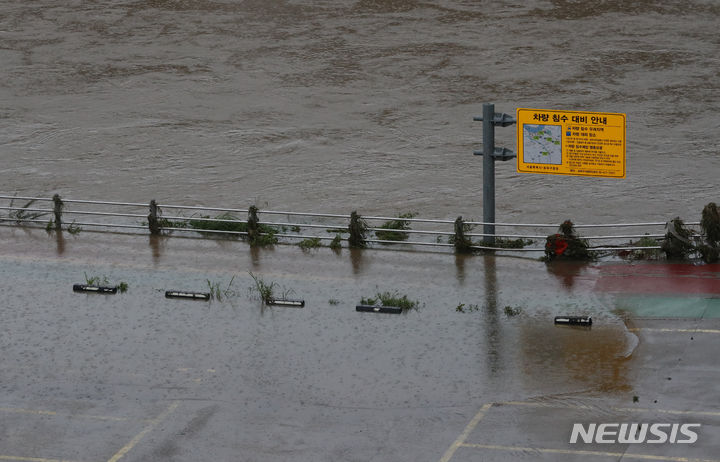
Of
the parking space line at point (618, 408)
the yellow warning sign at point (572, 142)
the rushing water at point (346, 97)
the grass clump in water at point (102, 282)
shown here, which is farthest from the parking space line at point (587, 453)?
the rushing water at point (346, 97)

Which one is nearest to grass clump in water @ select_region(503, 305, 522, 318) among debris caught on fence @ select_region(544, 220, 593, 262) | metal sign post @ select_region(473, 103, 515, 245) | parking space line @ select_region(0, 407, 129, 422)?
debris caught on fence @ select_region(544, 220, 593, 262)

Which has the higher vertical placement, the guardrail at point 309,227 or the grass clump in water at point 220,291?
the guardrail at point 309,227

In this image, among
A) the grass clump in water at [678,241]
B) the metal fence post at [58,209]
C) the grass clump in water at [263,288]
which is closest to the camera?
the grass clump in water at [263,288]

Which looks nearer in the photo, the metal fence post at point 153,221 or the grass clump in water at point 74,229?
the metal fence post at point 153,221

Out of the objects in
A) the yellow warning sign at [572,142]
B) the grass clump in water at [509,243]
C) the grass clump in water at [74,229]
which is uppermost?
the yellow warning sign at [572,142]

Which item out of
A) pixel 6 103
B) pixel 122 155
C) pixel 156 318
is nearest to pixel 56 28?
pixel 6 103

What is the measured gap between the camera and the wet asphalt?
48.6 ft

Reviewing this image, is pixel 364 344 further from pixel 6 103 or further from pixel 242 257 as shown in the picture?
pixel 6 103

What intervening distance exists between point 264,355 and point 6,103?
27718 millimetres

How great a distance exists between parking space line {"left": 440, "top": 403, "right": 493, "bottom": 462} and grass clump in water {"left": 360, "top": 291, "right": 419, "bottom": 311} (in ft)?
13.1

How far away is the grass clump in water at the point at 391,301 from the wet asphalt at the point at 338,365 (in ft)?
0.64

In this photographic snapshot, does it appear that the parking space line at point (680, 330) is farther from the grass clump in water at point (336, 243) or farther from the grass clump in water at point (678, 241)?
the grass clump in water at point (336, 243)

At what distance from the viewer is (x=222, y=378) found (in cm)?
1683

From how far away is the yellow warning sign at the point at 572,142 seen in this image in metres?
21.3
